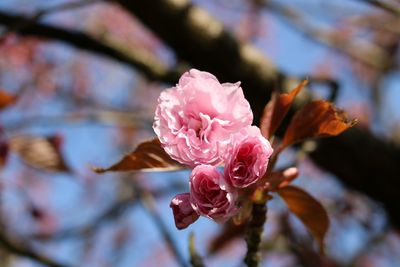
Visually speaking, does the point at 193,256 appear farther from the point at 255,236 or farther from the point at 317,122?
the point at 317,122

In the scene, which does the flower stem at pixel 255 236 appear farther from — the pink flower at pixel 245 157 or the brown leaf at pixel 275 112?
the pink flower at pixel 245 157

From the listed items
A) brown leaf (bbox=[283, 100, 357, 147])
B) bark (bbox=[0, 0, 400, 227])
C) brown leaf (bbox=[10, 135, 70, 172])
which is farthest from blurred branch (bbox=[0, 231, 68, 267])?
brown leaf (bbox=[283, 100, 357, 147])

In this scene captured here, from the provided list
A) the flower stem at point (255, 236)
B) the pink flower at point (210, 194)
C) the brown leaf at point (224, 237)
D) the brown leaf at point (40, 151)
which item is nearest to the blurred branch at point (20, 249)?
the brown leaf at point (40, 151)

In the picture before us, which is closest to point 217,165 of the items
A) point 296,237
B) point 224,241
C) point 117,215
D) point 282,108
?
point 282,108

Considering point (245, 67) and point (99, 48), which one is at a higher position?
point (245, 67)

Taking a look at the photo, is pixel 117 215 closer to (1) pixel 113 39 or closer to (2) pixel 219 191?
(1) pixel 113 39

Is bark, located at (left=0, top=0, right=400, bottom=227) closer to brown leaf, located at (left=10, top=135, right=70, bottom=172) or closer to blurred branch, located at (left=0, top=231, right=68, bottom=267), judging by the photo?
brown leaf, located at (left=10, top=135, right=70, bottom=172)

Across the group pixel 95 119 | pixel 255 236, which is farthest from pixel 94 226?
pixel 255 236
